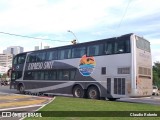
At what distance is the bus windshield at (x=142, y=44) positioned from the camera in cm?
1980

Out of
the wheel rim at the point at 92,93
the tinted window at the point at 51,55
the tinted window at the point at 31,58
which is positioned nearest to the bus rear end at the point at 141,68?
the wheel rim at the point at 92,93

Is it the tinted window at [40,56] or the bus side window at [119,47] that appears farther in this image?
the tinted window at [40,56]

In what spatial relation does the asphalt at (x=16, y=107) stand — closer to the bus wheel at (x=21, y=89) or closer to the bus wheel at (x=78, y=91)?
the bus wheel at (x=78, y=91)

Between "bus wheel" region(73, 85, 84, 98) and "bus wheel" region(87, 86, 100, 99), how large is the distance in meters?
0.70

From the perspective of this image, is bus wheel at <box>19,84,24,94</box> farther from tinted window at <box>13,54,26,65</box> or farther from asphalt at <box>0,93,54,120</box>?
asphalt at <box>0,93,54,120</box>

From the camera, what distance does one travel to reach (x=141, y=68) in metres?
19.7

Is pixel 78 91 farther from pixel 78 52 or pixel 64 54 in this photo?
pixel 64 54

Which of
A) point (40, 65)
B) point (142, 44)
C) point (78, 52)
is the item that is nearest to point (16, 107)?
point (78, 52)

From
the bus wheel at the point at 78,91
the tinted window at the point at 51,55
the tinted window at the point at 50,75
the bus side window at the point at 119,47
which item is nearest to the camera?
the bus side window at the point at 119,47

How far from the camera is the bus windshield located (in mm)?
19797

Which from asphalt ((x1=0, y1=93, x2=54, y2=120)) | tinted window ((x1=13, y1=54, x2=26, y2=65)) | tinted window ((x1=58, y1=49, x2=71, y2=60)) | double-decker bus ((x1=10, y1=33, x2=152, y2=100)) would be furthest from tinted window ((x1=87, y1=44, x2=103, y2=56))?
tinted window ((x1=13, y1=54, x2=26, y2=65))

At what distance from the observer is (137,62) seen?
19219 millimetres

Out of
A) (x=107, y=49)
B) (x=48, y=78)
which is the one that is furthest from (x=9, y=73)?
(x=107, y=49)

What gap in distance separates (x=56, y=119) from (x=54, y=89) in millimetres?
15471
